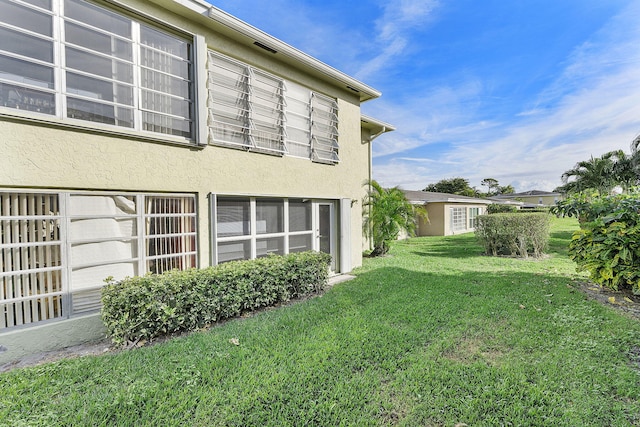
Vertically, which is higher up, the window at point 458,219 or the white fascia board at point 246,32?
the white fascia board at point 246,32

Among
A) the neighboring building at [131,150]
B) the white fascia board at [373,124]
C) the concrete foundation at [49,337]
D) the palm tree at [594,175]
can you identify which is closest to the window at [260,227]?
the neighboring building at [131,150]

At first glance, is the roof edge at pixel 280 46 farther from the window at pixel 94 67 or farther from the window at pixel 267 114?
the window at pixel 94 67

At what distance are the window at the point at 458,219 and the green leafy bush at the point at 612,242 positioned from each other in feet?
52.4

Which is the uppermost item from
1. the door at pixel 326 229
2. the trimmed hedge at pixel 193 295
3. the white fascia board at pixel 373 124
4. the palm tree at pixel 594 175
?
the white fascia board at pixel 373 124

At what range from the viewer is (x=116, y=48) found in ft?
17.5

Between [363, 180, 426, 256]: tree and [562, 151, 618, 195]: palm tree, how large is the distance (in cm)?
1744

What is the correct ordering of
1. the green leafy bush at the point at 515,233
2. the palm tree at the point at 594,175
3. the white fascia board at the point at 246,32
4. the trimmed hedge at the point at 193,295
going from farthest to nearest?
the palm tree at the point at 594,175 → the green leafy bush at the point at 515,233 → the white fascia board at the point at 246,32 → the trimmed hedge at the point at 193,295

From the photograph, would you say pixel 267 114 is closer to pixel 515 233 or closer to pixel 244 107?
pixel 244 107

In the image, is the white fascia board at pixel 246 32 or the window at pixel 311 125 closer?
the white fascia board at pixel 246 32

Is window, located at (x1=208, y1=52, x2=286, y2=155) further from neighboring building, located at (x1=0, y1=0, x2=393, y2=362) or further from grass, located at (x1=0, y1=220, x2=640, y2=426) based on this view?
grass, located at (x1=0, y1=220, x2=640, y2=426)

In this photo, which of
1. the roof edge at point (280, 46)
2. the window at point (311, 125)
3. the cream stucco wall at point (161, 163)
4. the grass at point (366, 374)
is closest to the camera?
the grass at point (366, 374)

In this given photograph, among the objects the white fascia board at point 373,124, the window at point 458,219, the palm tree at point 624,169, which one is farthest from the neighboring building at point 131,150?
the palm tree at point 624,169

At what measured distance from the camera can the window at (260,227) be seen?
687cm

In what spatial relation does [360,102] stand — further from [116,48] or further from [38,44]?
[38,44]
